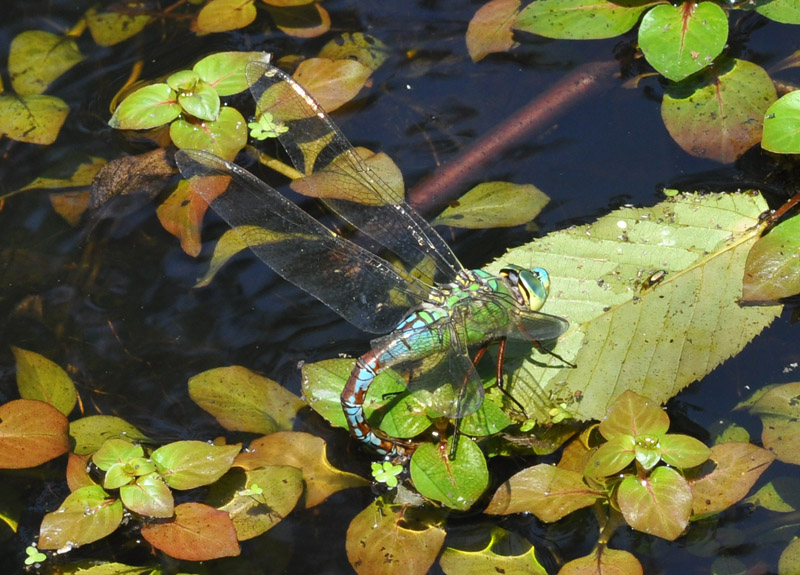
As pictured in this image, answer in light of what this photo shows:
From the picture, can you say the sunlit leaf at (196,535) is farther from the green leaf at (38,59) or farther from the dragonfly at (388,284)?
the green leaf at (38,59)

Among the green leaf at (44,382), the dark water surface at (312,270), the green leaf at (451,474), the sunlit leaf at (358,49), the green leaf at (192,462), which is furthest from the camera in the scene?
the sunlit leaf at (358,49)

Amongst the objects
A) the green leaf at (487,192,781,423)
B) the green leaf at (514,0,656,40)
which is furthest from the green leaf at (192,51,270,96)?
the green leaf at (487,192,781,423)

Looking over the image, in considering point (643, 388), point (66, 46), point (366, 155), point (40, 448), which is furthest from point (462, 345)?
point (66, 46)

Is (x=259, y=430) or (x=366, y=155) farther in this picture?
(x=366, y=155)

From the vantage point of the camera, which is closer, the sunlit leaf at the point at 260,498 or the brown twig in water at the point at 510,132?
the sunlit leaf at the point at 260,498

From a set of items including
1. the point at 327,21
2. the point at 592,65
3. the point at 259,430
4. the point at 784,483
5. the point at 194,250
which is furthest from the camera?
the point at 327,21

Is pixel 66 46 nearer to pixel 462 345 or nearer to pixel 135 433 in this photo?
pixel 135 433

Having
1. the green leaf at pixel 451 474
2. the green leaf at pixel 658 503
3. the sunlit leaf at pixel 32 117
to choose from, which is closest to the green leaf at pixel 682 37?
the green leaf at pixel 658 503
